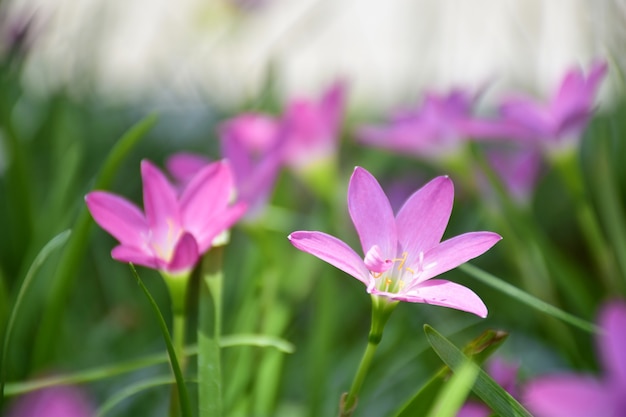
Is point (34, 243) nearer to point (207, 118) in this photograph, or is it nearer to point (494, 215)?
point (494, 215)

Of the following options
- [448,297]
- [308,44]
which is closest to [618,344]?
[448,297]

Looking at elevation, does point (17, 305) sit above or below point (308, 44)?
above

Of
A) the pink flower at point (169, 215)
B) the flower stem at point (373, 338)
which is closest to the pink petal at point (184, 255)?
the pink flower at point (169, 215)

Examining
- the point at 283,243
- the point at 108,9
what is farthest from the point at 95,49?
the point at 283,243

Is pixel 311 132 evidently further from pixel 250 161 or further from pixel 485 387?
pixel 485 387

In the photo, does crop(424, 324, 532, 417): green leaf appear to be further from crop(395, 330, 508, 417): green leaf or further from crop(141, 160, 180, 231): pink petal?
crop(141, 160, 180, 231): pink petal
